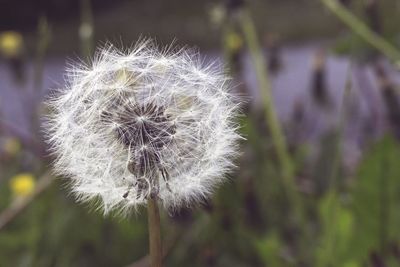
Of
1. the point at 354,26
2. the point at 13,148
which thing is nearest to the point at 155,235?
the point at 354,26

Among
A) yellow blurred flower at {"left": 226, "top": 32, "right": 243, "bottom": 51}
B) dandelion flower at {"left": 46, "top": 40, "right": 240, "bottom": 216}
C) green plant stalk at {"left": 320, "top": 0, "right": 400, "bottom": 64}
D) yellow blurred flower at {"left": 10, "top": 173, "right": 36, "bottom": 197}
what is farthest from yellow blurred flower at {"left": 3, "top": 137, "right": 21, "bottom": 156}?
dandelion flower at {"left": 46, "top": 40, "right": 240, "bottom": 216}

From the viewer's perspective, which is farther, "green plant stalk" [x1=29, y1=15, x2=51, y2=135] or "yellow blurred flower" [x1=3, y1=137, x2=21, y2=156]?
"yellow blurred flower" [x1=3, y1=137, x2=21, y2=156]

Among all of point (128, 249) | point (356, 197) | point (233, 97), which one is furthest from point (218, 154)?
point (128, 249)

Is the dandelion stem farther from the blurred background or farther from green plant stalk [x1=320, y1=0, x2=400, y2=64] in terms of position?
green plant stalk [x1=320, y1=0, x2=400, y2=64]

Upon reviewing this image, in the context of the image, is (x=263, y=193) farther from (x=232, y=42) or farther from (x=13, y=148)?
(x=13, y=148)

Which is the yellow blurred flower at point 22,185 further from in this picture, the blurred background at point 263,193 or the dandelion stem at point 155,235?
the dandelion stem at point 155,235

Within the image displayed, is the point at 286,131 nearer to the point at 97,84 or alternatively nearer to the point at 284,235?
the point at 284,235

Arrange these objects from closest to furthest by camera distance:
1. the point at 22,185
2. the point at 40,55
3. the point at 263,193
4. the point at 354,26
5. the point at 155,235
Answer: the point at 155,235, the point at 354,26, the point at 40,55, the point at 22,185, the point at 263,193

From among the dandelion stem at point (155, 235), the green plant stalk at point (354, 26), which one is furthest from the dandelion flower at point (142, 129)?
the green plant stalk at point (354, 26)
